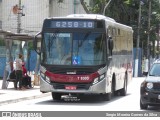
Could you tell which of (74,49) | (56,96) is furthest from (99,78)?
Result: (56,96)

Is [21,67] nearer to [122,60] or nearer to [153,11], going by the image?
[122,60]

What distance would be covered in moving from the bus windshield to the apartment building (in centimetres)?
3667

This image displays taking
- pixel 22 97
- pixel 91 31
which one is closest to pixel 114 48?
pixel 91 31

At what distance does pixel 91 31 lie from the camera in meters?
19.8

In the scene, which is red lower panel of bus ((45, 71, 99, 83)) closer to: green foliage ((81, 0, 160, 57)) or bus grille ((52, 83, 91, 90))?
bus grille ((52, 83, 91, 90))

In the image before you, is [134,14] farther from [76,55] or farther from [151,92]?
[151,92]

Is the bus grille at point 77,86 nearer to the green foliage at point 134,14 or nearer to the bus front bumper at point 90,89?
the bus front bumper at point 90,89

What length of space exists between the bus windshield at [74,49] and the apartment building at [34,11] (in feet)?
120

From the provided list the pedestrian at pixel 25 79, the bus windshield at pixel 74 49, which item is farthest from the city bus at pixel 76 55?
the pedestrian at pixel 25 79

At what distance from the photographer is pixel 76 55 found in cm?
1953

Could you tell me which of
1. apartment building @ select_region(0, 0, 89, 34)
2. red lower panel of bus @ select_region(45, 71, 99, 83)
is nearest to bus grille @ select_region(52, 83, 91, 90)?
red lower panel of bus @ select_region(45, 71, 99, 83)

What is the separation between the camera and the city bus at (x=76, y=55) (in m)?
19.4

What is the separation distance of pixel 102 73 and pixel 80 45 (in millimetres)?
1326

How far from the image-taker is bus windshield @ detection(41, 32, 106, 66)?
19516mm
